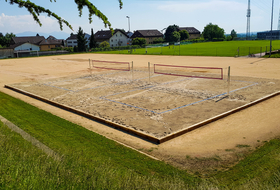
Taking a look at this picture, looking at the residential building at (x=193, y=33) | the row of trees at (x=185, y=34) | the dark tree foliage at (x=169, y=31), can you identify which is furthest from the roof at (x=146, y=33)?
the residential building at (x=193, y=33)

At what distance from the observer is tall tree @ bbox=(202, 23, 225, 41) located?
143250mm

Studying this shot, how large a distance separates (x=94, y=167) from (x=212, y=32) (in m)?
149

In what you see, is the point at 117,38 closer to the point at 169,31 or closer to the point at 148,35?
the point at 148,35

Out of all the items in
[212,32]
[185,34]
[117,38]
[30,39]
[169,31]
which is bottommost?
[117,38]

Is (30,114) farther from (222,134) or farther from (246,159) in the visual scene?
(246,159)

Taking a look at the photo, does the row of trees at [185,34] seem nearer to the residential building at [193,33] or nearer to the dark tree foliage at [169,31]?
the dark tree foliage at [169,31]

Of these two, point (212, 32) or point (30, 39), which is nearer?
point (30, 39)

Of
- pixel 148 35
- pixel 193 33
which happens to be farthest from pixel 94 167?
pixel 193 33

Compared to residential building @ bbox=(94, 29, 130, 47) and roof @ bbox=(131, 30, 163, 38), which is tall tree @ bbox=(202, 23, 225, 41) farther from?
residential building @ bbox=(94, 29, 130, 47)

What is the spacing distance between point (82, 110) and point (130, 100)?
11.1ft

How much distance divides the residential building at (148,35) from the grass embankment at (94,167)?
4905 inches

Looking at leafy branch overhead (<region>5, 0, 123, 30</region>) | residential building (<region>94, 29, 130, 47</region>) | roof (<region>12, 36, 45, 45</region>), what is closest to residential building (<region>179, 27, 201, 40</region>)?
residential building (<region>94, 29, 130, 47</region>)

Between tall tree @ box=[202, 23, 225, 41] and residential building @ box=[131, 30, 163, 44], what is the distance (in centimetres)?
2977

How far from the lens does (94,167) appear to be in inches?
250
